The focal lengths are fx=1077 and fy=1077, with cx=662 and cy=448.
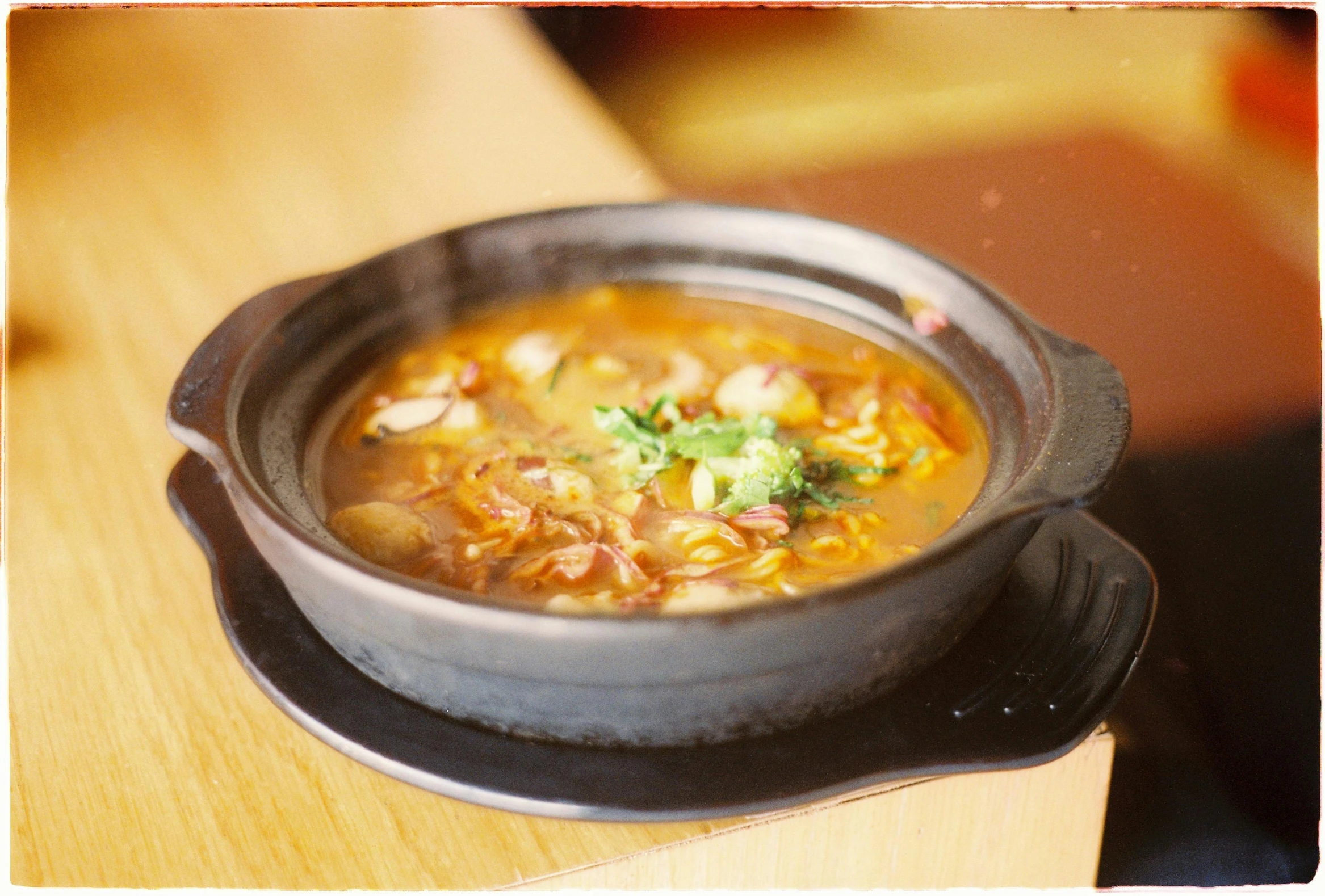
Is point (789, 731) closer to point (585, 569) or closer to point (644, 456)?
point (585, 569)

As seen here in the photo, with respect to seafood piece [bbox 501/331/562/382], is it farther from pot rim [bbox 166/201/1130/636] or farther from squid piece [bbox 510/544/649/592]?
squid piece [bbox 510/544/649/592]

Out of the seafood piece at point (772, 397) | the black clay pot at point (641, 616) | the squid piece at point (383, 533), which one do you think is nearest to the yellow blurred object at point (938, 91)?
the black clay pot at point (641, 616)

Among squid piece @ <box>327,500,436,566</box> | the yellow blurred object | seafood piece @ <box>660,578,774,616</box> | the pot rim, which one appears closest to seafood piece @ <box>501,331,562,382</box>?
the pot rim

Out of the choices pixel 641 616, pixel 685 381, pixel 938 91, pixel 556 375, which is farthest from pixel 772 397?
pixel 938 91

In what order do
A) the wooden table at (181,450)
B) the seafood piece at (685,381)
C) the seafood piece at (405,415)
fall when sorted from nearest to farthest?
the wooden table at (181,450)
the seafood piece at (405,415)
the seafood piece at (685,381)

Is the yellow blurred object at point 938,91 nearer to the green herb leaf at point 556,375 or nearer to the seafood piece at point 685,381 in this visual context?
the seafood piece at point 685,381
